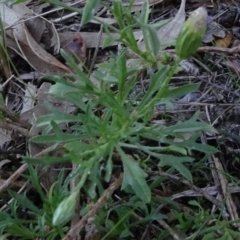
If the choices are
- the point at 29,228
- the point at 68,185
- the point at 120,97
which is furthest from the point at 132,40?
the point at 29,228

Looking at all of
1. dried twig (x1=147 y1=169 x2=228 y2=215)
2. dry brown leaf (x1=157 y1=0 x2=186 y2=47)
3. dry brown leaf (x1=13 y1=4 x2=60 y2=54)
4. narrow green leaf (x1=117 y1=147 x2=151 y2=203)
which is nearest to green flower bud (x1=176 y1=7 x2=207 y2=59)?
narrow green leaf (x1=117 y1=147 x2=151 y2=203)

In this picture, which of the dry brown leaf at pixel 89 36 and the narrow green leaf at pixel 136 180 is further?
the dry brown leaf at pixel 89 36

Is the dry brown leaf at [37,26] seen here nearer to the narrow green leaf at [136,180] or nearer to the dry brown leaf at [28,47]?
the dry brown leaf at [28,47]

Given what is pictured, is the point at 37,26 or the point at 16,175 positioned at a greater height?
the point at 37,26

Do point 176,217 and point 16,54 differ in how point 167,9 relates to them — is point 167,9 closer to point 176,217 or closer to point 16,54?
point 16,54

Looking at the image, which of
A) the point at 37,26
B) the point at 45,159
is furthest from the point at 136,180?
the point at 37,26

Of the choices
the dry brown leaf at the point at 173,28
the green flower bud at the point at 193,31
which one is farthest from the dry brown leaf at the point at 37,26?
the green flower bud at the point at 193,31

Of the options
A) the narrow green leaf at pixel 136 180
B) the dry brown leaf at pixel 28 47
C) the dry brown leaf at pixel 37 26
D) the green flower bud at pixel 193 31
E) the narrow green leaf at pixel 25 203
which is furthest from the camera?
the dry brown leaf at pixel 37 26

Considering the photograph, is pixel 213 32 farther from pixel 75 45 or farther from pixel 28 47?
pixel 28 47

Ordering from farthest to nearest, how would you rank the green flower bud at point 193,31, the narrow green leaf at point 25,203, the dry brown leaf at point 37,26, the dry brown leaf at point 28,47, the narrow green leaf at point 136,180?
the dry brown leaf at point 37,26
the dry brown leaf at point 28,47
the narrow green leaf at point 25,203
the narrow green leaf at point 136,180
the green flower bud at point 193,31

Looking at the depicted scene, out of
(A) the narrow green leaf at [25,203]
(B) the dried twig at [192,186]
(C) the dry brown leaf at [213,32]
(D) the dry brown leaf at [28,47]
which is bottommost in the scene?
(B) the dried twig at [192,186]
